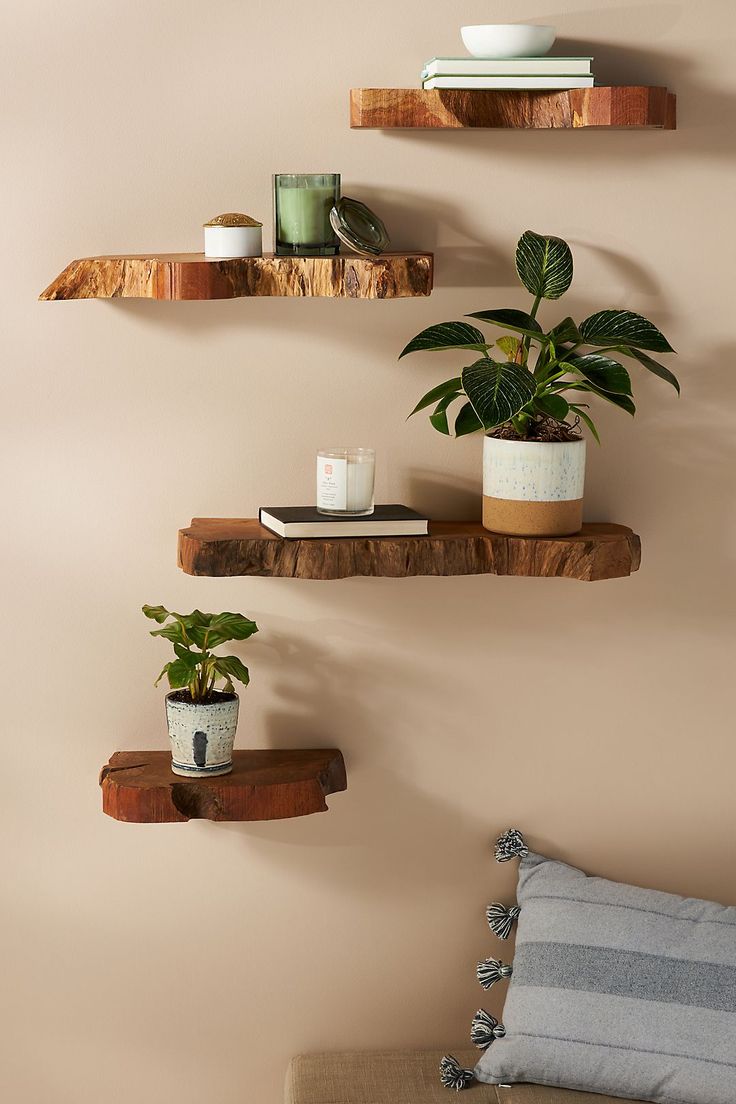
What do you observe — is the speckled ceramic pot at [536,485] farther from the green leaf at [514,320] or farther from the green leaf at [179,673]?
the green leaf at [179,673]

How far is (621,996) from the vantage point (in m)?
1.59

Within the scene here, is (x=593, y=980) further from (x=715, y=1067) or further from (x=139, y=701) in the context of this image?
(x=139, y=701)

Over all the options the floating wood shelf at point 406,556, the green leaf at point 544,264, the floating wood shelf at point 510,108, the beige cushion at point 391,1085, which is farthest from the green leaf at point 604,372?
the beige cushion at point 391,1085

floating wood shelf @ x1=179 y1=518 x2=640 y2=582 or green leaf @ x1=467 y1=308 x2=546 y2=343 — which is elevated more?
green leaf @ x1=467 y1=308 x2=546 y2=343

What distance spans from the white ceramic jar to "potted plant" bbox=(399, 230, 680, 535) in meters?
0.25

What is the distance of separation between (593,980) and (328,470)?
2.66 feet

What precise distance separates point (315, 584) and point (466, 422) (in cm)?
34

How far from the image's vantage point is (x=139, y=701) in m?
1.71

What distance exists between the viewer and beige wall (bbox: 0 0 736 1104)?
5.23 feet

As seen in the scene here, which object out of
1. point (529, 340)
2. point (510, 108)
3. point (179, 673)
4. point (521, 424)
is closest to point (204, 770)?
point (179, 673)

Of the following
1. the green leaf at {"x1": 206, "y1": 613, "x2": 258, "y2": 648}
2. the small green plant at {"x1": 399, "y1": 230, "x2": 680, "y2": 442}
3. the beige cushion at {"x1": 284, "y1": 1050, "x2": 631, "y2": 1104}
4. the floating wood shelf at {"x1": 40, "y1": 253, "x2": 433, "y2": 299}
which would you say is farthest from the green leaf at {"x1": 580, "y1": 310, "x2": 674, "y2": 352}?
the beige cushion at {"x1": 284, "y1": 1050, "x2": 631, "y2": 1104}

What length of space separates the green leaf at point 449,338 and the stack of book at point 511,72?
12.2 inches

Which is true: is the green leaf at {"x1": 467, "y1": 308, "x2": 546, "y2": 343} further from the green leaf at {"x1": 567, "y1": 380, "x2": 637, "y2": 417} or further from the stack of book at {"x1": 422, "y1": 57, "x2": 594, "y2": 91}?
the stack of book at {"x1": 422, "y1": 57, "x2": 594, "y2": 91}

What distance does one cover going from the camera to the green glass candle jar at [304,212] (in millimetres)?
1486
